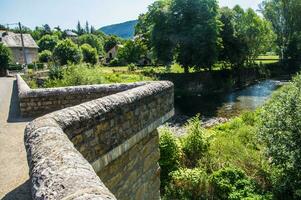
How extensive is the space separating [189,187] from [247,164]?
3.77 meters

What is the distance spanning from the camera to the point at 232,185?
566 inches

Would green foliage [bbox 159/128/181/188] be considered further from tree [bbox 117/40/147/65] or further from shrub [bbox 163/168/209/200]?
tree [bbox 117/40/147/65]

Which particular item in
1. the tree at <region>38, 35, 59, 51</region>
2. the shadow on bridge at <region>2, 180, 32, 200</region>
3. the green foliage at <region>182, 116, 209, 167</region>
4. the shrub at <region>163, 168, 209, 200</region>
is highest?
the tree at <region>38, 35, 59, 51</region>

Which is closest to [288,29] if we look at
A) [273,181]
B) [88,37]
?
[273,181]

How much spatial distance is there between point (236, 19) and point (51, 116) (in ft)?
146

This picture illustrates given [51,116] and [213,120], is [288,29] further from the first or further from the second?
[51,116]

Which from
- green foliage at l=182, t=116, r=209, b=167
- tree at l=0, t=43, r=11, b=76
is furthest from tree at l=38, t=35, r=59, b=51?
green foliage at l=182, t=116, r=209, b=167

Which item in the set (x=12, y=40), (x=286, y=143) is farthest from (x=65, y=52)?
(x=286, y=143)

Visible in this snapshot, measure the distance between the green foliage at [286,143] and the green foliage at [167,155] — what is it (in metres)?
4.53

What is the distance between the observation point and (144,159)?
8.59m

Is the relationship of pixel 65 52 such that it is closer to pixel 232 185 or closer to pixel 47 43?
pixel 47 43

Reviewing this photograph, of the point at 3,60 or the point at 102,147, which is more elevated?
the point at 3,60

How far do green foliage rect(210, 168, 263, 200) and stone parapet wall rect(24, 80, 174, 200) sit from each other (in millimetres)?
5517

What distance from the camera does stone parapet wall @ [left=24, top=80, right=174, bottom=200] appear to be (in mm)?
3049
